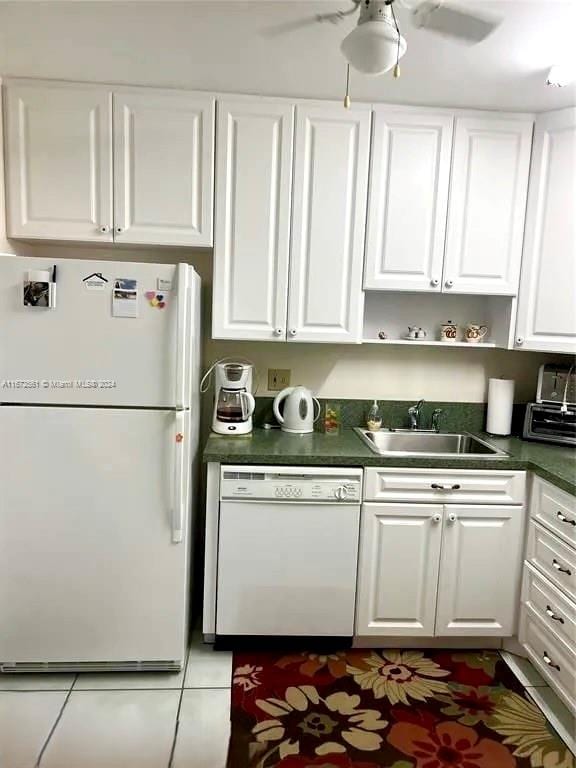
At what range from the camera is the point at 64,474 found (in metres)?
2.01

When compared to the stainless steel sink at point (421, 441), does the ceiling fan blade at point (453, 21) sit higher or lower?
higher

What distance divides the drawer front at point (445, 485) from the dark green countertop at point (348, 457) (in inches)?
1.3

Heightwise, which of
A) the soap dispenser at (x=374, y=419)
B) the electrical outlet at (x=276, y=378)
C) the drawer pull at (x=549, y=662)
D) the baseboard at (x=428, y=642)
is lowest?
the baseboard at (x=428, y=642)

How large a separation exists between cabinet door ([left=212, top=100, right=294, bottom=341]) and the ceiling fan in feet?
2.77

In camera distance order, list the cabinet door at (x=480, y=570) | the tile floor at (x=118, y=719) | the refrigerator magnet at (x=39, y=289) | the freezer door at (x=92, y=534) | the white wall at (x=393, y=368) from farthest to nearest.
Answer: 1. the white wall at (x=393, y=368)
2. the cabinet door at (x=480, y=570)
3. the freezer door at (x=92, y=534)
4. the refrigerator magnet at (x=39, y=289)
5. the tile floor at (x=118, y=719)

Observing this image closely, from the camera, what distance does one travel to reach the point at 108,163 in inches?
88.7

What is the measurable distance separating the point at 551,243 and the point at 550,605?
1567mm

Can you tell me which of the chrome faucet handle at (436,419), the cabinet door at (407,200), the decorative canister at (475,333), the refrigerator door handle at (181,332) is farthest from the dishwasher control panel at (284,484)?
the decorative canister at (475,333)

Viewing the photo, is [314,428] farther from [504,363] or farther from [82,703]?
[82,703]

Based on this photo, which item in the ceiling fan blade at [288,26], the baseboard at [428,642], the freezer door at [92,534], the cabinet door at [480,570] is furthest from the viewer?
the baseboard at [428,642]

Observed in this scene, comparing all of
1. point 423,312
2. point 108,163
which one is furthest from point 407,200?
point 108,163

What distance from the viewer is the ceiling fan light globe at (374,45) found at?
51.1 inches

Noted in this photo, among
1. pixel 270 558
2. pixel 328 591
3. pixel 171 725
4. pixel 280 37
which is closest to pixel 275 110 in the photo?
pixel 280 37

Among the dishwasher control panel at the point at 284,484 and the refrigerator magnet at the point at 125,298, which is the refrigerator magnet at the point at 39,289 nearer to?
the refrigerator magnet at the point at 125,298
